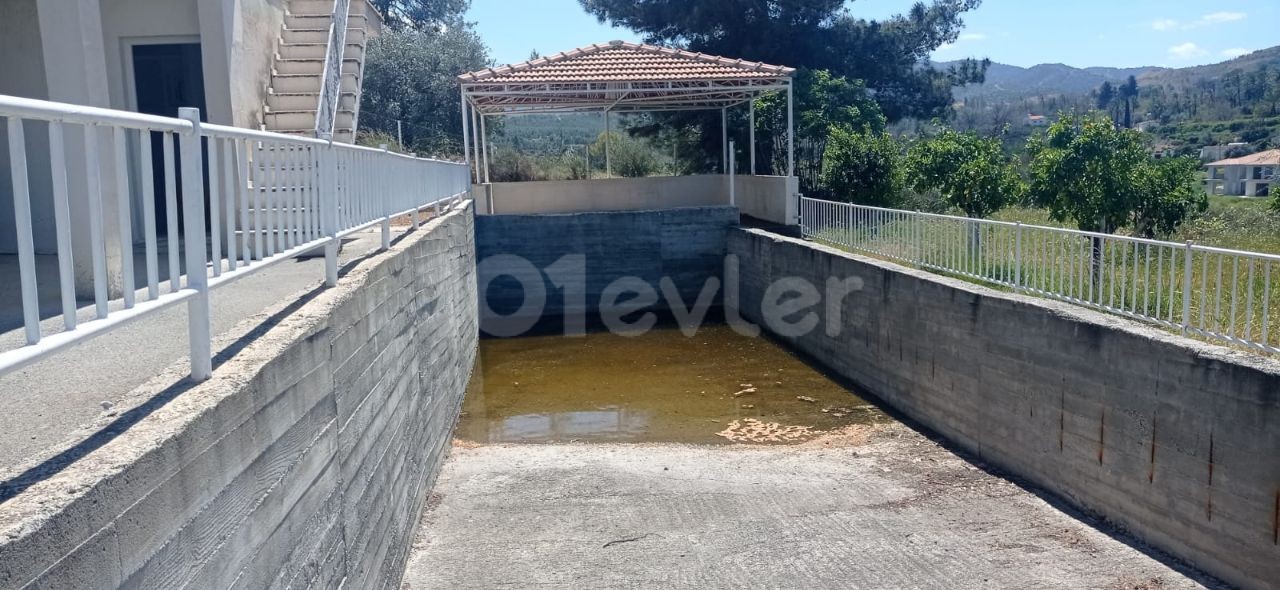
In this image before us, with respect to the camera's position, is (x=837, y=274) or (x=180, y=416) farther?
(x=837, y=274)

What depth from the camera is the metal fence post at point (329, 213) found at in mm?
4883

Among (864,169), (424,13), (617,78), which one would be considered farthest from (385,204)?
(424,13)

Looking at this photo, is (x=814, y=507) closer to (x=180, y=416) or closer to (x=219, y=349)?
(x=219, y=349)

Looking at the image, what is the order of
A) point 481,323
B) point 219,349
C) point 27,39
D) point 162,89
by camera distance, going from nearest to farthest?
point 219,349 < point 27,39 < point 162,89 < point 481,323

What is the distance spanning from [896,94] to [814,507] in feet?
73.4

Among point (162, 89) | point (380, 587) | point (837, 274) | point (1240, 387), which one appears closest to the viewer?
point (380, 587)

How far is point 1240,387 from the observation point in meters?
5.91

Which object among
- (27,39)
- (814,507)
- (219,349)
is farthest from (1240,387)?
(27,39)

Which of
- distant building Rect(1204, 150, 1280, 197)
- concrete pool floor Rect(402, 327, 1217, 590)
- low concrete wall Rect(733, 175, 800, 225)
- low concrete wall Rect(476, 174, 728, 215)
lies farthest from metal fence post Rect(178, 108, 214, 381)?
distant building Rect(1204, 150, 1280, 197)

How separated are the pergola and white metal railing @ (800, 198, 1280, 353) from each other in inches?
240

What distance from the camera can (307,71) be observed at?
417 inches

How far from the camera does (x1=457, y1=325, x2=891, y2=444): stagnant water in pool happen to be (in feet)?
34.4

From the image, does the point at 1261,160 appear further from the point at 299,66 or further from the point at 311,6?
the point at 299,66

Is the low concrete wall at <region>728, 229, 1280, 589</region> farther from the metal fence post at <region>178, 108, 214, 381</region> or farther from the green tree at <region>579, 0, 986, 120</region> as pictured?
the green tree at <region>579, 0, 986, 120</region>
